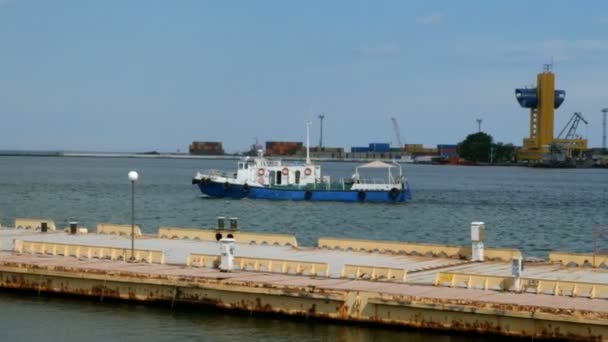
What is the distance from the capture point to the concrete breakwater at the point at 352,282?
71.4ft

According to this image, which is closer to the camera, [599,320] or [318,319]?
[599,320]

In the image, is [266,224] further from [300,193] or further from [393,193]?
[393,193]

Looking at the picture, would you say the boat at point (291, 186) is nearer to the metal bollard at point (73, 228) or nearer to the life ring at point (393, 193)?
the life ring at point (393, 193)

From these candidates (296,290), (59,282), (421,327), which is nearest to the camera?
(421,327)

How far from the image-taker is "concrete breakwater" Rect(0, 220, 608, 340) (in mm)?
21750

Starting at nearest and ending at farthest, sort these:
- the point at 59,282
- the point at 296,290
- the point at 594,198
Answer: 1. the point at 296,290
2. the point at 59,282
3. the point at 594,198

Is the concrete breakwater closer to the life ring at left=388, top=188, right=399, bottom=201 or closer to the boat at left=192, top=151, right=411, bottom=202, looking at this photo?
the boat at left=192, top=151, right=411, bottom=202

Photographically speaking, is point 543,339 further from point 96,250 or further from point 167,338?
point 96,250

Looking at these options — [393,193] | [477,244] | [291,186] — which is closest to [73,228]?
[477,244]

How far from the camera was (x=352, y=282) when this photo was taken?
25.1m

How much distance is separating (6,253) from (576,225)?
151 feet

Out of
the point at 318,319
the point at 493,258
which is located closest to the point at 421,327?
the point at 318,319

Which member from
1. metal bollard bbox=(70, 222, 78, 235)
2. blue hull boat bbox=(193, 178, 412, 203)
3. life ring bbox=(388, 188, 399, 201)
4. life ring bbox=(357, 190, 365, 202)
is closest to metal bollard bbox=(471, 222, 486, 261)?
metal bollard bbox=(70, 222, 78, 235)

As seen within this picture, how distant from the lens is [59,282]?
90.9 ft
